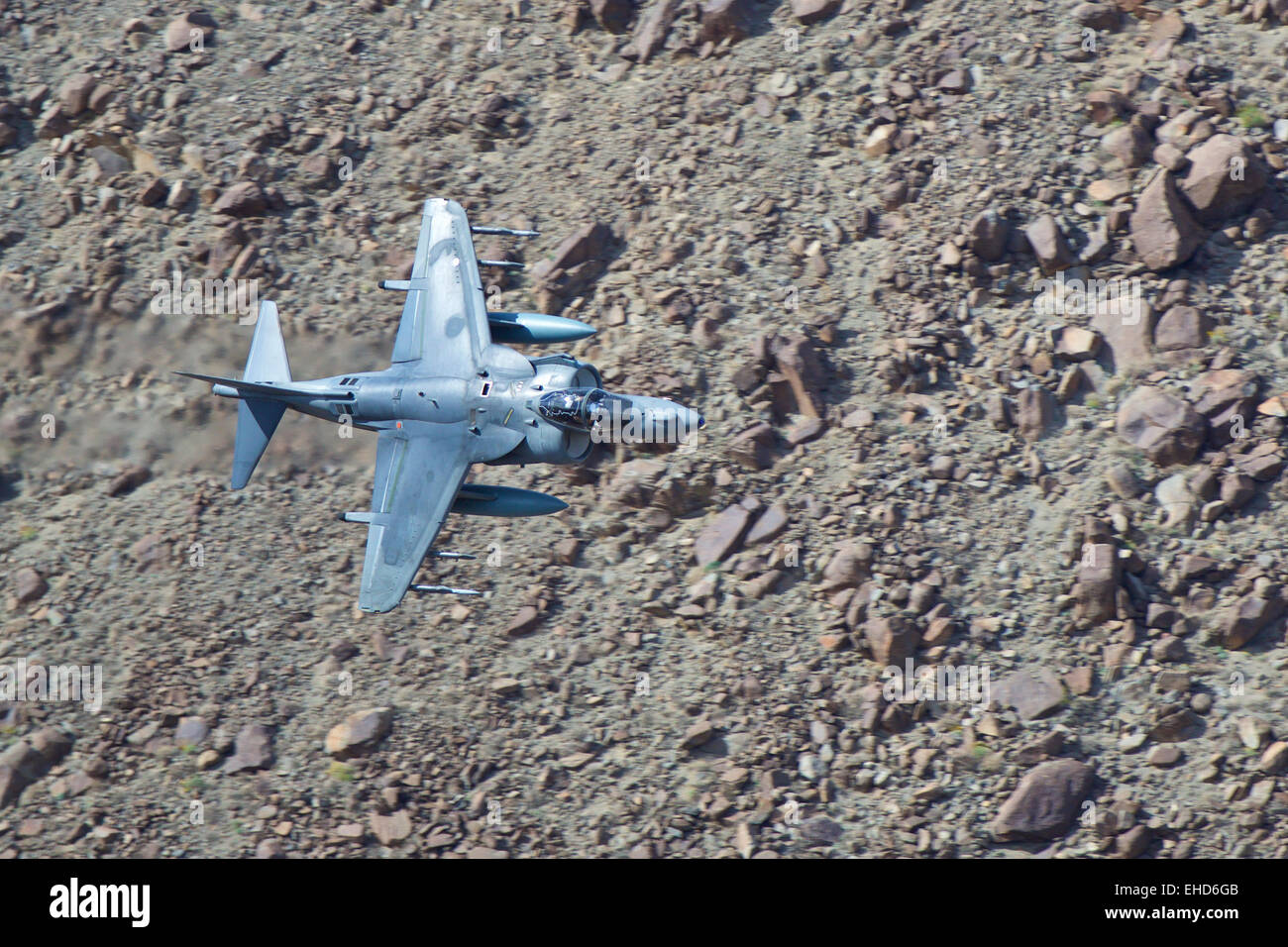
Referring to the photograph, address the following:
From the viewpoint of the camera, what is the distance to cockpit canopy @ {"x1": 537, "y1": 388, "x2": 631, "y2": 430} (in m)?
23.8

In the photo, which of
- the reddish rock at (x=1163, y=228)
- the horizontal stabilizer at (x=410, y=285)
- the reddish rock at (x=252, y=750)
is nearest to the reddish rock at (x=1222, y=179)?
the reddish rock at (x=1163, y=228)

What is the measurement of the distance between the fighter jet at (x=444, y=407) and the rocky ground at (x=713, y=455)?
315cm

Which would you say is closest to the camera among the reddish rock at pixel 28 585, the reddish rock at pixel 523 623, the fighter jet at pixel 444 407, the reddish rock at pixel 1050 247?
the fighter jet at pixel 444 407

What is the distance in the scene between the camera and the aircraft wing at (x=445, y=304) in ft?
85.3

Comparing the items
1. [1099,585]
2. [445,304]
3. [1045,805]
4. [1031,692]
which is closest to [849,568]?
[1031,692]

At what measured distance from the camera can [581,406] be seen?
23766 mm

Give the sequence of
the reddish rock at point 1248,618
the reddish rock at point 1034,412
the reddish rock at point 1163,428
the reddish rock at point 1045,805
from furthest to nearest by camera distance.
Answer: the reddish rock at point 1034,412 → the reddish rock at point 1163,428 → the reddish rock at point 1248,618 → the reddish rock at point 1045,805

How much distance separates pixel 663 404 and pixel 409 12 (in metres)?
19.2

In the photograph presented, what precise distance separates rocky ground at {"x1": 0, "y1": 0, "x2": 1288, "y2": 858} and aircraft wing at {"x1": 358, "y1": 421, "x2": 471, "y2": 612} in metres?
3.12

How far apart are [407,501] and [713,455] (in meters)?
7.17

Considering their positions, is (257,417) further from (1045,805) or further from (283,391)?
(1045,805)

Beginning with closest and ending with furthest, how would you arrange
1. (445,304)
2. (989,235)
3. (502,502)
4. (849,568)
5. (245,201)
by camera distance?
(502,502), (849,568), (445,304), (989,235), (245,201)

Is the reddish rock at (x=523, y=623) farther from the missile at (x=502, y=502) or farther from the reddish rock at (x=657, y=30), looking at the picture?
the reddish rock at (x=657, y=30)

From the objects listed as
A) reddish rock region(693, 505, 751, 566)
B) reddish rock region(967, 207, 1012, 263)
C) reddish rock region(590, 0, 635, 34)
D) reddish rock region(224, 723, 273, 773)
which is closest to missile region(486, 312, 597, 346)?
reddish rock region(693, 505, 751, 566)
